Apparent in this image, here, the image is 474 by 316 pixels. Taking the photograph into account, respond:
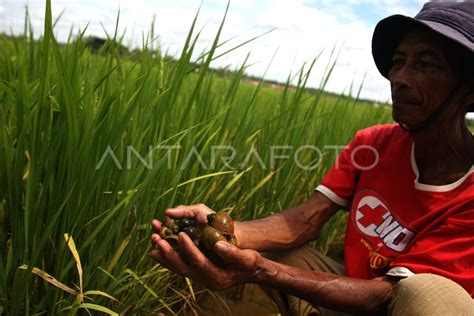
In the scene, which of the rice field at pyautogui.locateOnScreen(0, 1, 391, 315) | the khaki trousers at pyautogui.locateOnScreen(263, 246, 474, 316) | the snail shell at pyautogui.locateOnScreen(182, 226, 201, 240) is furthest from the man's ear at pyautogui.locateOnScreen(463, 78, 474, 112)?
the snail shell at pyautogui.locateOnScreen(182, 226, 201, 240)

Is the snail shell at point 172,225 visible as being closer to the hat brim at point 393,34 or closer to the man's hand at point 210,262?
the man's hand at point 210,262

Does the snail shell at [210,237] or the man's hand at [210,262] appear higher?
the snail shell at [210,237]

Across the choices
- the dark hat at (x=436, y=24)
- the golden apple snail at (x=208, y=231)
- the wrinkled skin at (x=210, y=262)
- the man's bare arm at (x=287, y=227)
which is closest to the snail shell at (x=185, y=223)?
the golden apple snail at (x=208, y=231)

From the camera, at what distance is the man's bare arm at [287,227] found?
1.44 metres

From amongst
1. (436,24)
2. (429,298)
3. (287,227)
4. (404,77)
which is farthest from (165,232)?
(436,24)

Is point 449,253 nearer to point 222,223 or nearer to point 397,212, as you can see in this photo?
point 397,212

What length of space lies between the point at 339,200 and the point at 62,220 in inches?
35.9

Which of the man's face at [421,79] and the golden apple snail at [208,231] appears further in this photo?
the man's face at [421,79]

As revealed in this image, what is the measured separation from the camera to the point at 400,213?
1.37 m

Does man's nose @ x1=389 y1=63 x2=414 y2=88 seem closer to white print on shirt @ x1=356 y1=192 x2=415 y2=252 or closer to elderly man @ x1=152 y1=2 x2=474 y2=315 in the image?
elderly man @ x1=152 y1=2 x2=474 y2=315

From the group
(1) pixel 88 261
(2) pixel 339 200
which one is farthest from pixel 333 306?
(1) pixel 88 261

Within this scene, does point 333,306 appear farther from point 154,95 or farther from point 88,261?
point 154,95

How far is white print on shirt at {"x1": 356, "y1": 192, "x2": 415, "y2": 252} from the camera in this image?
4.35ft

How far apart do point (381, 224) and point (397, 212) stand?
0.06m
